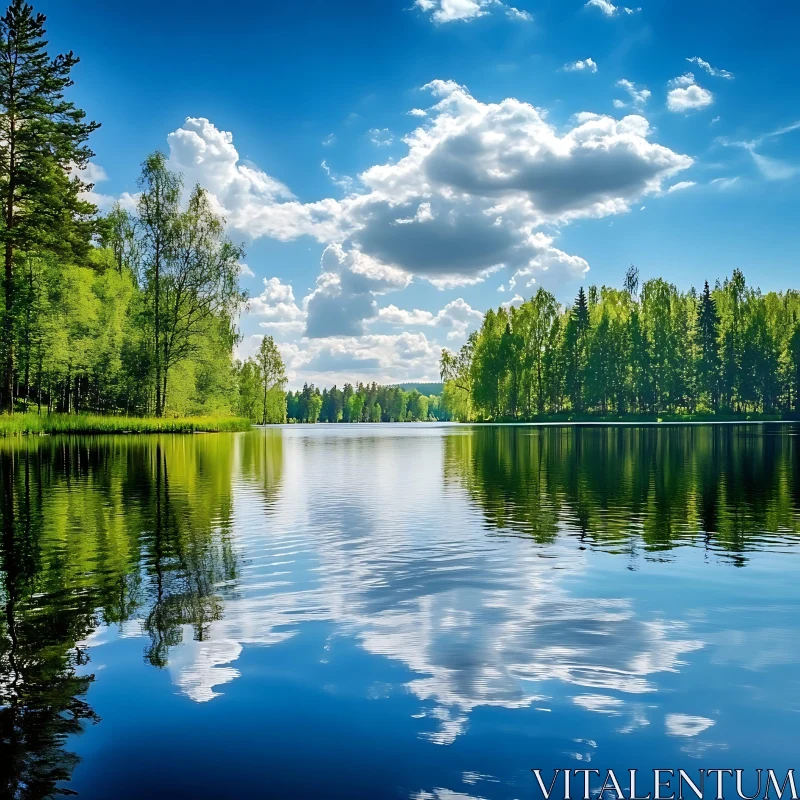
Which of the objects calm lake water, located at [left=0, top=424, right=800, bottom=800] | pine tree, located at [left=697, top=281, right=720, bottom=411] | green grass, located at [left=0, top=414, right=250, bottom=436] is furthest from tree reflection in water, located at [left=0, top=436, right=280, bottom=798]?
pine tree, located at [left=697, top=281, right=720, bottom=411]

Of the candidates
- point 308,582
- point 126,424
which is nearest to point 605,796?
point 308,582

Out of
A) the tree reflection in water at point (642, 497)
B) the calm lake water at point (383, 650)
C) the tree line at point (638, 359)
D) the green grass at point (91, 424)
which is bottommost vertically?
the tree reflection in water at point (642, 497)

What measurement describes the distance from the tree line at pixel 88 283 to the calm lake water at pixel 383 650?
42.4 meters

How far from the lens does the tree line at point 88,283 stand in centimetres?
4994

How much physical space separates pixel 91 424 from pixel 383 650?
56.1 m

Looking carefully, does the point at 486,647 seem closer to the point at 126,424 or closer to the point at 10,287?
the point at 10,287

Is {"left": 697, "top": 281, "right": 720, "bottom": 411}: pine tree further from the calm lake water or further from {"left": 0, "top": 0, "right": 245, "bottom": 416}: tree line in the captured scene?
the calm lake water

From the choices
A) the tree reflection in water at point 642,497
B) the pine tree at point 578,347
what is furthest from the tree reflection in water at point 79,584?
the pine tree at point 578,347

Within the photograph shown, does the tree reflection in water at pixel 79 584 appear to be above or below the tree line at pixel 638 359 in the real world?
below

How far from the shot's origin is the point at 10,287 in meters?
47.9

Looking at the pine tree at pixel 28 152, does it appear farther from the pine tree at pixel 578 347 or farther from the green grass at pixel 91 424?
the pine tree at pixel 578 347

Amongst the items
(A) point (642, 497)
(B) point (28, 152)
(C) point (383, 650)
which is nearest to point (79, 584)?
(C) point (383, 650)

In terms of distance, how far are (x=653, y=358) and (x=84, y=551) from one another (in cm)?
12348

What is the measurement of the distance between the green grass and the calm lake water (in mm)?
37903
